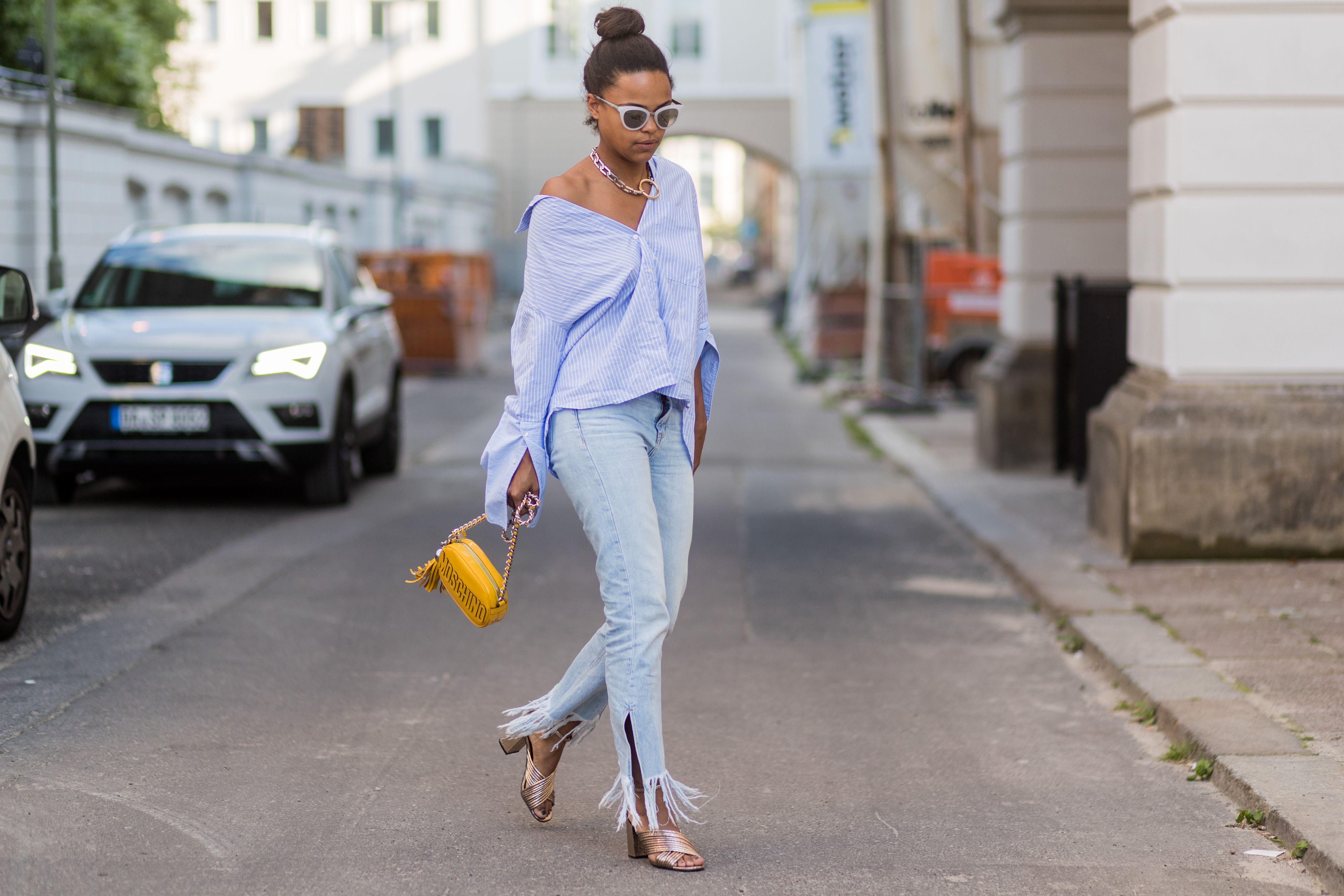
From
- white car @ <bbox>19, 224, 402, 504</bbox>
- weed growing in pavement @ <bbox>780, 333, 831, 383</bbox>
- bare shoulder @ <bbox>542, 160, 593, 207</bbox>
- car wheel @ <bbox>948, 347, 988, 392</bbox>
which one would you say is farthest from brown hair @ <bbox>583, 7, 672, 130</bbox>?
weed growing in pavement @ <bbox>780, 333, 831, 383</bbox>

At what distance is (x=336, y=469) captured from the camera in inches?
396

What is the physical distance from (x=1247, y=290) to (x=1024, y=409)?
4358 millimetres

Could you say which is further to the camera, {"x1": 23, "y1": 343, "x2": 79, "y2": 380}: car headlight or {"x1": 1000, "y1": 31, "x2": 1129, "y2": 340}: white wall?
{"x1": 1000, "y1": 31, "x2": 1129, "y2": 340}: white wall

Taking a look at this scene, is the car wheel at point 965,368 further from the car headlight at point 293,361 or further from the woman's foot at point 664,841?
the woman's foot at point 664,841

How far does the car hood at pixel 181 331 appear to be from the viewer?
9523 mm

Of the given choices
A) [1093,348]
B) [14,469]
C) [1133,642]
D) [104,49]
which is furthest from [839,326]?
[14,469]

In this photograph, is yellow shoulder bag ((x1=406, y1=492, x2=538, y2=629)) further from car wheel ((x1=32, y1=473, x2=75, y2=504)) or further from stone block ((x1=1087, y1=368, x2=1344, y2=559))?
car wheel ((x1=32, y1=473, x2=75, y2=504))

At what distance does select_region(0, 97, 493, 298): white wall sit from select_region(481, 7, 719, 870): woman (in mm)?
12212

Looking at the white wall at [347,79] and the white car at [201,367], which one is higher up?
the white wall at [347,79]

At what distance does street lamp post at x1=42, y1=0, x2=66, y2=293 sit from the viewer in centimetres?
1308

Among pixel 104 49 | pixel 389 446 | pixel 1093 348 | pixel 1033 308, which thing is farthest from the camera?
pixel 104 49

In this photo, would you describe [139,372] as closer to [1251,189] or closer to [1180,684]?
[1251,189]

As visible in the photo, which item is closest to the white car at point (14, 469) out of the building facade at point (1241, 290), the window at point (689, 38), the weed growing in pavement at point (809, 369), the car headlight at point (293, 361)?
the car headlight at point (293, 361)

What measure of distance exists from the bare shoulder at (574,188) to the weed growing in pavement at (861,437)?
33.4 feet
